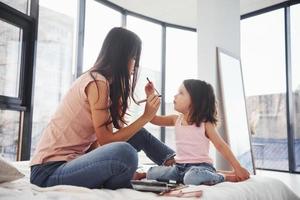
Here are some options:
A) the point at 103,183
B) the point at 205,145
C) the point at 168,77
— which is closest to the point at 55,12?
the point at 168,77

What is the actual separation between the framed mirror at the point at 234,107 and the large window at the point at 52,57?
178 centimetres

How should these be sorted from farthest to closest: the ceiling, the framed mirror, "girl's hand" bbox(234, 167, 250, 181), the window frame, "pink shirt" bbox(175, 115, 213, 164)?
the ceiling → the window frame → the framed mirror → "pink shirt" bbox(175, 115, 213, 164) → "girl's hand" bbox(234, 167, 250, 181)

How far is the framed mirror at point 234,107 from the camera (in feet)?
10.4

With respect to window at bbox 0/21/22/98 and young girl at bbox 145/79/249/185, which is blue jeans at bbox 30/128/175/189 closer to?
young girl at bbox 145/79/249/185

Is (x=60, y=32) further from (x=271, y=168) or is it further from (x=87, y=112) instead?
(x=271, y=168)

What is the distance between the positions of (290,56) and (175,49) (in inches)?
71.6

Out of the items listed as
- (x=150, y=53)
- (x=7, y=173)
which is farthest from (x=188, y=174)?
(x=150, y=53)

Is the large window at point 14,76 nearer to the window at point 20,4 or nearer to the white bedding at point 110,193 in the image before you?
the window at point 20,4

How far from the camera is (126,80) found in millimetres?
1246

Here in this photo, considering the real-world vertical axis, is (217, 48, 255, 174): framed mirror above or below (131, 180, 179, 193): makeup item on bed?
above

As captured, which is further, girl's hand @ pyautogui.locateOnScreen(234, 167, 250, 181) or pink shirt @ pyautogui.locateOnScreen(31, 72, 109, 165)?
girl's hand @ pyautogui.locateOnScreen(234, 167, 250, 181)

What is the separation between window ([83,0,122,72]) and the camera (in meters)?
3.99

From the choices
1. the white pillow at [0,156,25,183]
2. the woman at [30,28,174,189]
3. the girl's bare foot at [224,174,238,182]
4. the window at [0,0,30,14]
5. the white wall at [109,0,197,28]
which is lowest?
the girl's bare foot at [224,174,238,182]

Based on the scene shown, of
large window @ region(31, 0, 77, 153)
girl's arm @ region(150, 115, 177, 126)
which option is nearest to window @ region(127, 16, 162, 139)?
large window @ region(31, 0, 77, 153)
